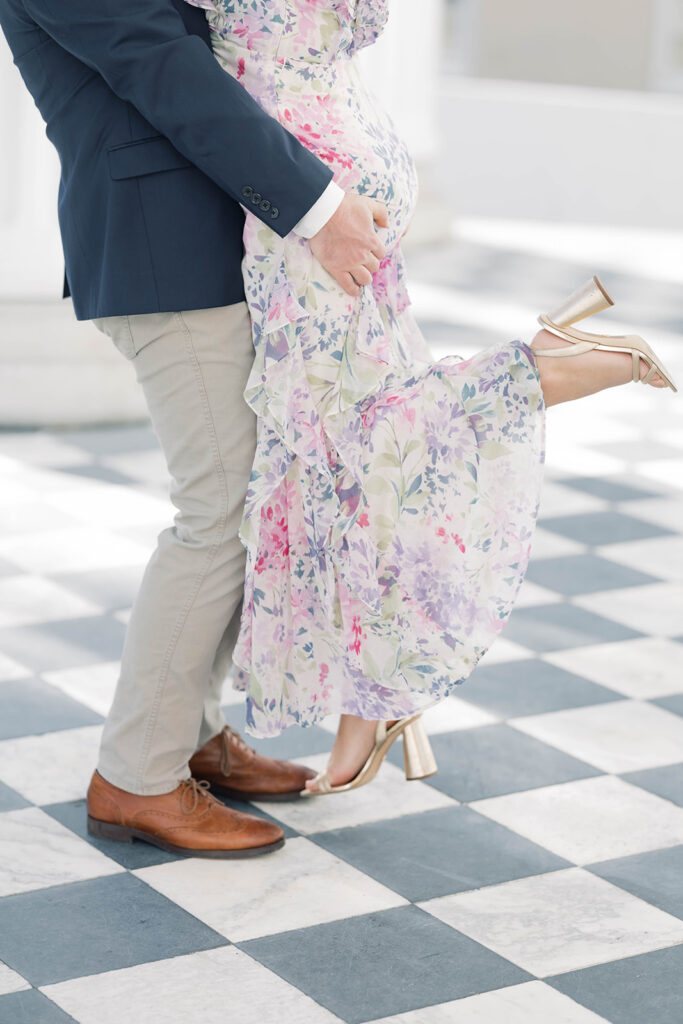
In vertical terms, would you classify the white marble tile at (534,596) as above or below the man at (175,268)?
below

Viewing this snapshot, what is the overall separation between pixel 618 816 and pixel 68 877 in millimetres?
830

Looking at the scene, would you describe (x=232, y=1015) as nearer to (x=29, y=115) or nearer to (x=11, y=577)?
(x=11, y=577)

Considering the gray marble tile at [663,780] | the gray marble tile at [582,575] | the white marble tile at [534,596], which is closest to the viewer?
the gray marble tile at [663,780]

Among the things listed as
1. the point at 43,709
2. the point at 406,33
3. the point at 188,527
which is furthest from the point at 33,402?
the point at 406,33

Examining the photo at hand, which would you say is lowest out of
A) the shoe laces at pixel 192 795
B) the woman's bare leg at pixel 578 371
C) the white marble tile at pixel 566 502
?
the white marble tile at pixel 566 502

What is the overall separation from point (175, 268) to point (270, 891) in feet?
2.77

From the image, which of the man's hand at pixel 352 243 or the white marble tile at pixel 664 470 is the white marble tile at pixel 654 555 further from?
the man's hand at pixel 352 243

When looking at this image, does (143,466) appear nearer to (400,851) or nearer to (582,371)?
(400,851)

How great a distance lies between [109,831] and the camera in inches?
89.5

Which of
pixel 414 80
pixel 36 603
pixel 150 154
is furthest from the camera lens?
pixel 414 80

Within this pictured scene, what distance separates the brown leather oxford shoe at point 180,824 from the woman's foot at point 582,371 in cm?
75

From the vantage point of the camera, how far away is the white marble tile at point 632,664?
2953mm

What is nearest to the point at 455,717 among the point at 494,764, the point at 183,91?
the point at 494,764

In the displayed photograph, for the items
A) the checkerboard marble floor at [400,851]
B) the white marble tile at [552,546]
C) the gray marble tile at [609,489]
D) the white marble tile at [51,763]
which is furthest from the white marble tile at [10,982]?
the gray marble tile at [609,489]
